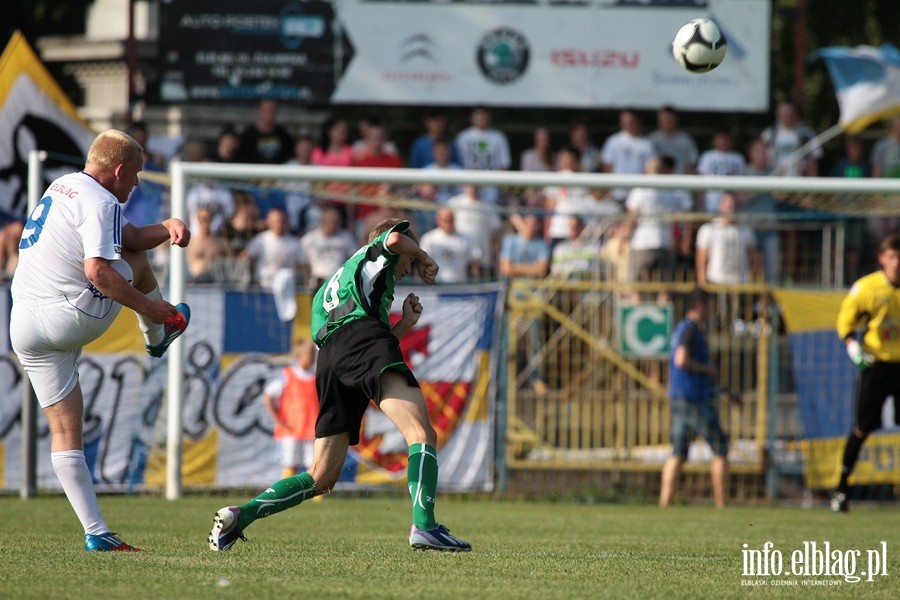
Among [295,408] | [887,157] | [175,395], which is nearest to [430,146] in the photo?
[295,408]

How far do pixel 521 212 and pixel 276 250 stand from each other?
2.87 meters

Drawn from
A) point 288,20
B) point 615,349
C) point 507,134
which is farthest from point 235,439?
point 507,134

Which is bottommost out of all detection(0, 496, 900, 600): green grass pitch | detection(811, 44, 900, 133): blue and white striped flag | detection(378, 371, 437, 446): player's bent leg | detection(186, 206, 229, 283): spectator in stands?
detection(0, 496, 900, 600): green grass pitch

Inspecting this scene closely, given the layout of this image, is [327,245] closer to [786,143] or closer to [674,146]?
[674,146]

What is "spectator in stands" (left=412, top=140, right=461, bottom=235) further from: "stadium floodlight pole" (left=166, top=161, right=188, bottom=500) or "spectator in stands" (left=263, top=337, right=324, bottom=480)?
"stadium floodlight pole" (left=166, top=161, right=188, bottom=500)

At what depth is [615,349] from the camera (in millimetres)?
15031

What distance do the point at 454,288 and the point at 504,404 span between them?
1.37 m

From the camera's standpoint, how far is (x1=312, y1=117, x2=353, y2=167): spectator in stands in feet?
56.5

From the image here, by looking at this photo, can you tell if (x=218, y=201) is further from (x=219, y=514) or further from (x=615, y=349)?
(x=219, y=514)

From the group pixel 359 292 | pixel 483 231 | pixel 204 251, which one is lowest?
pixel 359 292

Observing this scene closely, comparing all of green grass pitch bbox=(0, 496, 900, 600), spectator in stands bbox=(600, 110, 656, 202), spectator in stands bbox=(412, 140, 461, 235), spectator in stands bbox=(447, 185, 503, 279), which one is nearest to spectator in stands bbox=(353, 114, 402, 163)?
spectator in stands bbox=(412, 140, 461, 235)

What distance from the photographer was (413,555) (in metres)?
7.36

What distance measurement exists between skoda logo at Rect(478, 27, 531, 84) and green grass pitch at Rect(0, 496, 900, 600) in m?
8.03

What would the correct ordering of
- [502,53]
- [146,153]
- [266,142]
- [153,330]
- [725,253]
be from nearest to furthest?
[153,330] → [725,253] → [146,153] → [266,142] → [502,53]
